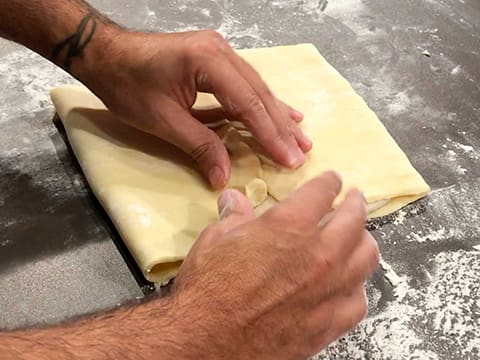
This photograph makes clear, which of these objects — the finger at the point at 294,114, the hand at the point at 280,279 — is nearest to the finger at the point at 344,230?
the hand at the point at 280,279

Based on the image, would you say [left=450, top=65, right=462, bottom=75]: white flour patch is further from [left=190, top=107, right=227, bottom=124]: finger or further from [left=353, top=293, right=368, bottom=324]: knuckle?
[left=353, top=293, right=368, bottom=324]: knuckle

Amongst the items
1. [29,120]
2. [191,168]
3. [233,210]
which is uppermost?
[233,210]

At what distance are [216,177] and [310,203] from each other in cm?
25

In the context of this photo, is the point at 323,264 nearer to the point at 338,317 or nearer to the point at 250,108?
the point at 338,317

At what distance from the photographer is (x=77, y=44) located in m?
1.15

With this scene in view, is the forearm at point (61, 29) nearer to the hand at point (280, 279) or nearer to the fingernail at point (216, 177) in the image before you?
the fingernail at point (216, 177)

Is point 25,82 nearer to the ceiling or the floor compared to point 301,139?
nearer to the floor

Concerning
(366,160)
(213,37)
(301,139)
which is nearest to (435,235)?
(366,160)

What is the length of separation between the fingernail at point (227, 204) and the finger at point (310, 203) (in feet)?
0.28

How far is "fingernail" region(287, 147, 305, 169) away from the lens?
3.61ft

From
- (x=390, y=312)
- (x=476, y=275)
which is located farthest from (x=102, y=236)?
(x=476, y=275)

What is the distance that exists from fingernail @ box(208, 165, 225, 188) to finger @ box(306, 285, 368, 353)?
299 mm

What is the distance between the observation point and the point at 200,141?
107cm

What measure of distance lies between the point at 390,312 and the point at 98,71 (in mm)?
597
